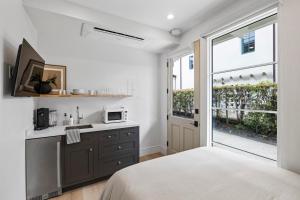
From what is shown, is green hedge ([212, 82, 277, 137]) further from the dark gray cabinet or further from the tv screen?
the tv screen

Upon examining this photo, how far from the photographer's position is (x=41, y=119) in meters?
2.34

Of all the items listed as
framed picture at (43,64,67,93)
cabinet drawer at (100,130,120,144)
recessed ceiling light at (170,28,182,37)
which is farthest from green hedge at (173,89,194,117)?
framed picture at (43,64,67,93)

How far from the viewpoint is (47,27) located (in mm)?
2336

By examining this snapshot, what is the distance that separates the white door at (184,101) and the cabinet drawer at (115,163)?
1.03 metres

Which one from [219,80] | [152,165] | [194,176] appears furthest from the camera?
[219,80]

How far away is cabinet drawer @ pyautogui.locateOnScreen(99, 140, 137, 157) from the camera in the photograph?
2507 millimetres

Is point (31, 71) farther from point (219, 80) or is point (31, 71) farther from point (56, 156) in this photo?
point (219, 80)

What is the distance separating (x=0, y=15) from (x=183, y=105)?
2877mm

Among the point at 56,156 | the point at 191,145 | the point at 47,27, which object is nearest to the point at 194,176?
the point at 191,145

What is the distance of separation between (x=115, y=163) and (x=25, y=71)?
6.33 feet

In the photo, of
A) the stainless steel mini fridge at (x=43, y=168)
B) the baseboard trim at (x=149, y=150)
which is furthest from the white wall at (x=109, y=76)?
the stainless steel mini fridge at (x=43, y=168)

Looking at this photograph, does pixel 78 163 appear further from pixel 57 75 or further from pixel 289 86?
pixel 289 86

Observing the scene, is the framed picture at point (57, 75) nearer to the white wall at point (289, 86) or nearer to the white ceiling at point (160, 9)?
the white ceiling at point (160, 9)

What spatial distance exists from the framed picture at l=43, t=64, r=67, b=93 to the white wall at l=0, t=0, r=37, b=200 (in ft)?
2.48
